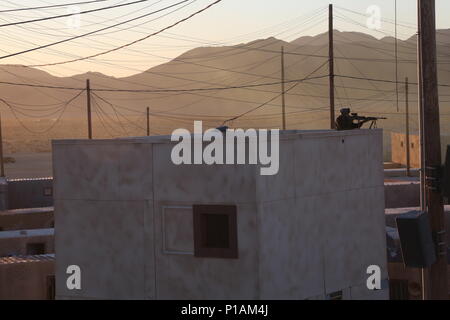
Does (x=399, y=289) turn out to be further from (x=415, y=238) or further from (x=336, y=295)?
(x=415, y=238)

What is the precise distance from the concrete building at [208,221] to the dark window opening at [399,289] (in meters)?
6.43

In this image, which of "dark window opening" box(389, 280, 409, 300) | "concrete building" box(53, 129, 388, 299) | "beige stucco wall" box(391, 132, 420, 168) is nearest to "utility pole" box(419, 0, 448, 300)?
"concrete building" box(53, 129, 388, 299)

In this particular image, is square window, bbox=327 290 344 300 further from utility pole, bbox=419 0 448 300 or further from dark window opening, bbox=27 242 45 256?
dark window opening, bbox=27 242 45 256

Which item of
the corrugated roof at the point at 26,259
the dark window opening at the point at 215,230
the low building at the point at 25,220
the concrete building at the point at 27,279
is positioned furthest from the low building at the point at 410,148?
the dark window opening at the point at 215,230

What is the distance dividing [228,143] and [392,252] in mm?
12105

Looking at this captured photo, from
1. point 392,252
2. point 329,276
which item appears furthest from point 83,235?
point 392,252

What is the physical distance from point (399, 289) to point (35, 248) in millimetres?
13728

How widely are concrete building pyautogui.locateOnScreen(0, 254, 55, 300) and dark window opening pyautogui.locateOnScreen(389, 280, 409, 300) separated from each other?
35.0ft

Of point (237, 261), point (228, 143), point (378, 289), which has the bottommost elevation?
point (378, 289)

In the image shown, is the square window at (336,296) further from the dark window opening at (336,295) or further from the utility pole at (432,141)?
the utility pole at (432,141)

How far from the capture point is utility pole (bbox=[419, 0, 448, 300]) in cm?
1317

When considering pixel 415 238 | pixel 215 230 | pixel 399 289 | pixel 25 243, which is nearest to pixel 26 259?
pixel 25 243

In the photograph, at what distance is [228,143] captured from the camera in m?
15.3
